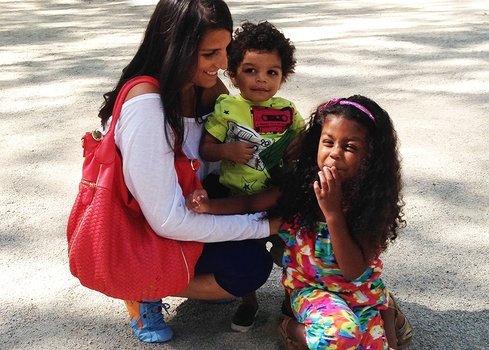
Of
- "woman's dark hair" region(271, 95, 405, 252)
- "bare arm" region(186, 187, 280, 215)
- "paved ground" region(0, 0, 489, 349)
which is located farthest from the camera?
"paved ground" region(0, 0, 489, 349)

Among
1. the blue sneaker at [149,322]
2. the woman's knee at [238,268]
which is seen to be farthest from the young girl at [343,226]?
the blue sneaker at [149,322]

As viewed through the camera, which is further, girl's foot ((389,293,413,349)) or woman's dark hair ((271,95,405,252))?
girl's foot ((389,293,413,349))

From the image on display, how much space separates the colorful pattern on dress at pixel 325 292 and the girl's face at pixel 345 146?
0.66ft

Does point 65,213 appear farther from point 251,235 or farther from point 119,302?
point 251,235

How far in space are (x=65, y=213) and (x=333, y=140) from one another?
63.8 inches

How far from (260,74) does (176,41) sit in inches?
14.9

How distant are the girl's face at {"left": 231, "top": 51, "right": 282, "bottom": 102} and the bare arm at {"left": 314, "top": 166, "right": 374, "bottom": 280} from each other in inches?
17.4

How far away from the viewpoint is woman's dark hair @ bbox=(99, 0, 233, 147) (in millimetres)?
2199

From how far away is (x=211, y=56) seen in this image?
229cm

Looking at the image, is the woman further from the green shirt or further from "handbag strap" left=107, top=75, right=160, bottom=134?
the green shirt

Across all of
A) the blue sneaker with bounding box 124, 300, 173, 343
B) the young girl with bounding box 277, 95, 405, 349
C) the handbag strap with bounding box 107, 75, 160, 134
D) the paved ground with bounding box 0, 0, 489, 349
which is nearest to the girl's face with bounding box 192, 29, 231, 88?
the handbag strap with bounding box 107, 75, 160, 134

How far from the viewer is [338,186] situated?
217cm

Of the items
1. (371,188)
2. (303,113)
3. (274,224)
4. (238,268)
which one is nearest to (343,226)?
(371,188)

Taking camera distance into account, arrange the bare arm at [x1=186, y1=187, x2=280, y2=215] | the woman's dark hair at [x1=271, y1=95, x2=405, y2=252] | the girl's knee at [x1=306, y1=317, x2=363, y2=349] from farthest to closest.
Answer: the bare arm at [x1=186, y1=187, x2=280, y2=215], the woman's dark hair at [x1=271, y1=95, x2=405, y2=252], the girl's knee at [x1=306, y1=317, x2=363, y2=349]
